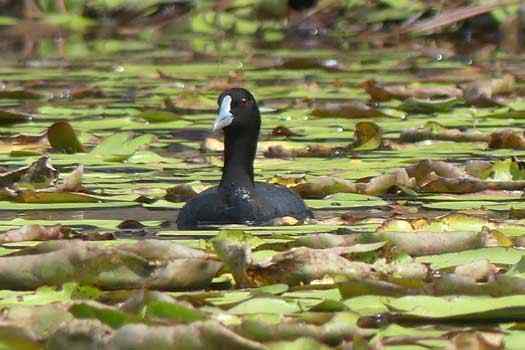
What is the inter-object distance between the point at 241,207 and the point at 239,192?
0.07 metres

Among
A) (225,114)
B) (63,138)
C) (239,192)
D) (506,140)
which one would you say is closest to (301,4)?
(506,140)

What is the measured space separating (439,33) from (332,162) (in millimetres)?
10328

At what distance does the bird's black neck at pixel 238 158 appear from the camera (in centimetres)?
700

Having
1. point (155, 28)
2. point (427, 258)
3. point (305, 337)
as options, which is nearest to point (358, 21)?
point (155, 28)

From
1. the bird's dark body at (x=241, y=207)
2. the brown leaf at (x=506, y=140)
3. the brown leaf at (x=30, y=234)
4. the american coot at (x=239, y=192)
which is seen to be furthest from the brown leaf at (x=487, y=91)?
the brown leaf at (x=30, y=234)

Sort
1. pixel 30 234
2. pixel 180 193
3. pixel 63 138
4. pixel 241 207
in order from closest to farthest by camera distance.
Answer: pixel 30 234 → pixel 241 207 → pixel 180 193 → pixel 63 138

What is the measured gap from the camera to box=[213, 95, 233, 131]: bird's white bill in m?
7.10

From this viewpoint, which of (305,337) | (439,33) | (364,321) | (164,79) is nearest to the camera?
(305,337)

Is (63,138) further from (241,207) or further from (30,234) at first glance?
(30,234)

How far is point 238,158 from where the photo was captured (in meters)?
7.10

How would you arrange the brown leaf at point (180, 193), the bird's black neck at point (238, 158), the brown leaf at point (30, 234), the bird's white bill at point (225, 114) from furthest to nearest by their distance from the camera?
the brown leaf at point (180, 193), the bird's white bill at point (225, 114), the bird's black neck at point (238, 158), the brown leaf at point (30, 234)

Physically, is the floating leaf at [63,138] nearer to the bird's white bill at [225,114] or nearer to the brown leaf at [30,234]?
the bird's white bill at [225,114]

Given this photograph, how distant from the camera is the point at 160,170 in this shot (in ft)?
26.9

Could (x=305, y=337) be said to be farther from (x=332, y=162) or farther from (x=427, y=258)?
(x=332, y=162)
